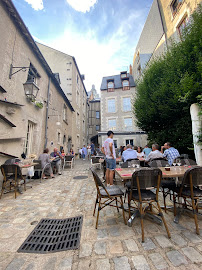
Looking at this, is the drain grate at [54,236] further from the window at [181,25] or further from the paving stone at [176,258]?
the window at [181,25]

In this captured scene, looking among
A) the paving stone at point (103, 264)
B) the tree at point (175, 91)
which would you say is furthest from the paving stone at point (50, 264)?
the tree at point (175, 91)

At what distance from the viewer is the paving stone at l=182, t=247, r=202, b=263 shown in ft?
4.58

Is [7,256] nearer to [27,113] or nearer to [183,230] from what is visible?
[183,230]

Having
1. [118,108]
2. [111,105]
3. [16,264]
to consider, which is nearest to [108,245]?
[16,264]

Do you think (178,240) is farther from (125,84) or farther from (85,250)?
(125,84)

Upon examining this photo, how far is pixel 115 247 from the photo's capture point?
63.3 inches

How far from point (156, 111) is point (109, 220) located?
6.24 metres

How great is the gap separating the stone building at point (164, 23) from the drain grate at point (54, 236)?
30.2 ft

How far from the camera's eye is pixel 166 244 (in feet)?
5.37

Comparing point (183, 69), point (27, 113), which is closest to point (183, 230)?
point (183, 69)

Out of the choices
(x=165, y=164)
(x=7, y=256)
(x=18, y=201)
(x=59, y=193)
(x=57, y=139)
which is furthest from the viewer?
(x=57, y=139)

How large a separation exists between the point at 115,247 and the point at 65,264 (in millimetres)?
606

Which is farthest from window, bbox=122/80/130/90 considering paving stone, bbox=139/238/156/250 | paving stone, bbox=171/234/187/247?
paving stone, bbox=139/238/156/250

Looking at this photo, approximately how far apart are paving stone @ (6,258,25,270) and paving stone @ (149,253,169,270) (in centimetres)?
144
